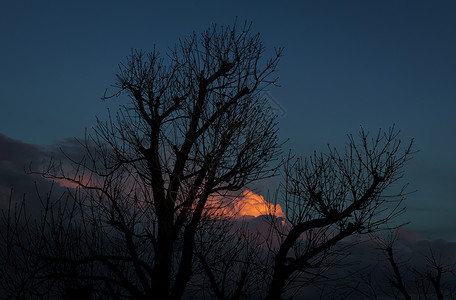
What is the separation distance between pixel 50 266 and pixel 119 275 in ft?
5.01

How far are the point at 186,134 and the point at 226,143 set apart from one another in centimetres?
145

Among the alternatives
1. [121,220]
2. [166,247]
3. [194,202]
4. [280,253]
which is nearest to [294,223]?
[280,253]

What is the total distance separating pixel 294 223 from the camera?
9977mm

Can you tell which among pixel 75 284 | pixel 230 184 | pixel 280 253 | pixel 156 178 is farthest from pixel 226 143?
pixel 75 284

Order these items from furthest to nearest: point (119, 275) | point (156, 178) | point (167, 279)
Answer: point (156, 178) → point (167, 279) → point (119, 275)

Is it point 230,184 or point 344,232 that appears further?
point 344,232

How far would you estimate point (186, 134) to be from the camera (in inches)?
394

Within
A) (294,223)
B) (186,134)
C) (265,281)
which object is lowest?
(265,281)

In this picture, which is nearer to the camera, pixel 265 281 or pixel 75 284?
pixel 75 284

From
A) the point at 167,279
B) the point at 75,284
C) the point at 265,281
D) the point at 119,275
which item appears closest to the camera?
the point at 75,284

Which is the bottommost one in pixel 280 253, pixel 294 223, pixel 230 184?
pixel 280 253

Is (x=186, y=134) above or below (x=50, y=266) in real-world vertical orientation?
above

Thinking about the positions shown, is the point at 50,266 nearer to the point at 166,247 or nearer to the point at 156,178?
the point at 166,247

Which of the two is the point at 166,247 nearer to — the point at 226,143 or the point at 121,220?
the point at 121,220
